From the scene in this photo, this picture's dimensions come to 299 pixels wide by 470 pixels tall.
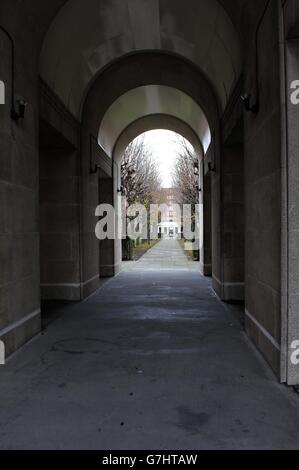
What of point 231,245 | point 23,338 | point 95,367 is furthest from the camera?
point 231,245

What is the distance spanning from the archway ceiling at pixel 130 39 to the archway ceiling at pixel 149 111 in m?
2.38

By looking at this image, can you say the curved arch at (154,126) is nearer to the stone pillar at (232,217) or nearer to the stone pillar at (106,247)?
the stone pillar at (106,247)

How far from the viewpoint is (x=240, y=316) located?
284 inches

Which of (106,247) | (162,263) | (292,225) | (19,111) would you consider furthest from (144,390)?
(162,263)

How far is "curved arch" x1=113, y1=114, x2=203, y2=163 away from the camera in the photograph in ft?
46.6

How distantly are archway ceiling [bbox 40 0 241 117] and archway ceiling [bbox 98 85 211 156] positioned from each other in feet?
7.81

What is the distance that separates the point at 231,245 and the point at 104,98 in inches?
201

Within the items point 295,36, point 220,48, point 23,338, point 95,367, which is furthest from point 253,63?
point 23,338

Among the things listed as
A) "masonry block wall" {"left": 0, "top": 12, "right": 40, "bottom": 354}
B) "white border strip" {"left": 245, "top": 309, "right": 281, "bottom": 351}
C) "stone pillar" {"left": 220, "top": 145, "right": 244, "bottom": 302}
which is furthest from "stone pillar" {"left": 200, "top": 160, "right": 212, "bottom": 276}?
"masonry block wall" {"left": 0, "top": 12, "right": 40, "bottom": 354}

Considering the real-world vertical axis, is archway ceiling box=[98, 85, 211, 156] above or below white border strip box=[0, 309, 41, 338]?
above

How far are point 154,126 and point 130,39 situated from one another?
6153 mm

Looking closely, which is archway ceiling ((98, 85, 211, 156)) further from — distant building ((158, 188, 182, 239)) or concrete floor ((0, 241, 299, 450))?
distant building ((158, 188, 182, 239))

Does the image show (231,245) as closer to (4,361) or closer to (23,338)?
(23,338)

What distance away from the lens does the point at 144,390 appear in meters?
3.93
